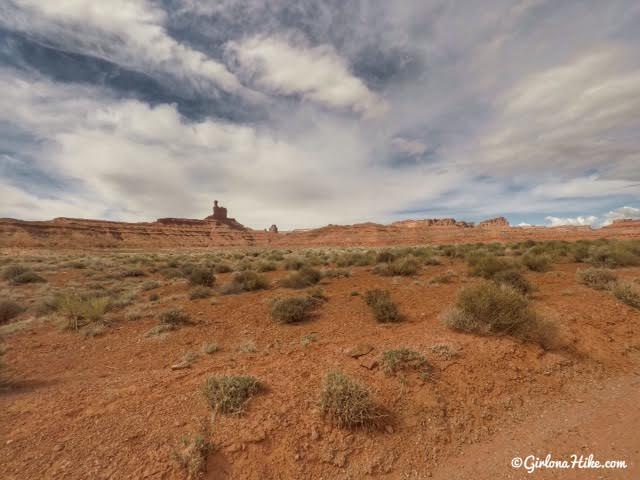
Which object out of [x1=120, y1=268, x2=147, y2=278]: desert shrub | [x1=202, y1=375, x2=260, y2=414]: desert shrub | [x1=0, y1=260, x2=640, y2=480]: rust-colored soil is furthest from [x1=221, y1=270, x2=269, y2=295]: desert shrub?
[x1=120, y1=268, x2=147, y2=278]: desert shrub

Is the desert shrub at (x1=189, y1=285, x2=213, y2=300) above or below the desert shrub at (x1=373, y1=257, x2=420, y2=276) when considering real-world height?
below

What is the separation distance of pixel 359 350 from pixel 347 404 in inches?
69.0

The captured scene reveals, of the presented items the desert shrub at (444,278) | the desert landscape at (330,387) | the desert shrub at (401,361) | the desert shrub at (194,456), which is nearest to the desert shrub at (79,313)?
the desert landscape at (330,387)

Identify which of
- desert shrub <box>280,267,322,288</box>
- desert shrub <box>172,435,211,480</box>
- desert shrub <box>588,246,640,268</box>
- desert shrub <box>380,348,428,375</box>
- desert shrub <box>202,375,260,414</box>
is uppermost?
desert shrub <box>588,246,640,268</box>

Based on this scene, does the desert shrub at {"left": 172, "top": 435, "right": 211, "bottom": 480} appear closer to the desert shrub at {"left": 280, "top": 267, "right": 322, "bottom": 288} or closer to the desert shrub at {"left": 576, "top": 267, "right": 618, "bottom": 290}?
the desert shrub at {"left": 280, "top": 267, "right": 322, "bottom": 288}

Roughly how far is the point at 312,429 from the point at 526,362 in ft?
13.3

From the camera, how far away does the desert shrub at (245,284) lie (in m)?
12.0

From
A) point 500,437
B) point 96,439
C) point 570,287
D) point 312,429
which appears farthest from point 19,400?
point 570,287

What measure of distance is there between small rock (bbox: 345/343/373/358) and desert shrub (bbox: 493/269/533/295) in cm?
602

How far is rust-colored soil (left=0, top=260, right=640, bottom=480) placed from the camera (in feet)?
10.5

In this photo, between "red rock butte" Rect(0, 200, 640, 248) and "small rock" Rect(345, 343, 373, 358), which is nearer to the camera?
"small rock" Rect(345, 343, 373, 358)

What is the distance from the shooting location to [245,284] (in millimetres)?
12305

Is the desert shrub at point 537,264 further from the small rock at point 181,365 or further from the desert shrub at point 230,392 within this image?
the small rock at point 181,365

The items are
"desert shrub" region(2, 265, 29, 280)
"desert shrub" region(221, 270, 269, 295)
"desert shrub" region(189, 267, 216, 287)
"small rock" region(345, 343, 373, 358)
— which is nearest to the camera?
"small rock" region(345, 343, 373, 358)
